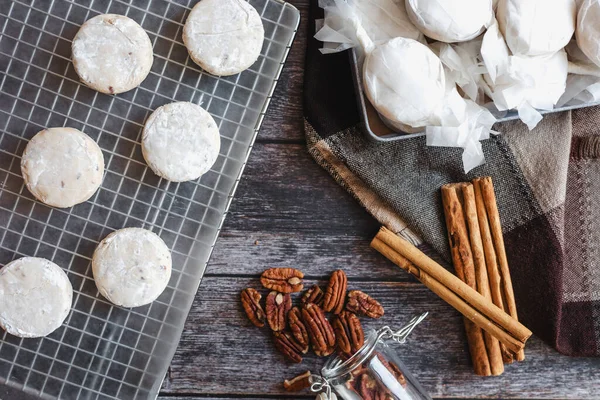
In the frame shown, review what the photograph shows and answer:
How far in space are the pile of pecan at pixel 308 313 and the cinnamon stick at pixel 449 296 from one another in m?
0.09

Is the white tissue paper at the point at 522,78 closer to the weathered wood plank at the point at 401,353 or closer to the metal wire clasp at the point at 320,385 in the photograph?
the weathered wood plank at the point at 401,353

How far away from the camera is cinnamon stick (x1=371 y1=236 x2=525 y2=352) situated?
1.17m

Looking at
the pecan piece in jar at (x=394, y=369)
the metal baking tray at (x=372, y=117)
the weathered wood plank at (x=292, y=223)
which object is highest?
the metal baking tray at (x=372, y=117)

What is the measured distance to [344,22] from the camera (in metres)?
1.07

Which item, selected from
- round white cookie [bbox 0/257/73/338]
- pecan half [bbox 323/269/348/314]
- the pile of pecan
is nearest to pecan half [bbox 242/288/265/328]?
the pile of pecan

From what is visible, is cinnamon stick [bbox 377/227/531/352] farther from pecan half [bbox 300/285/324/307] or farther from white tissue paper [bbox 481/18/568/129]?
white tissue paper [bbox 481/18/568/129]

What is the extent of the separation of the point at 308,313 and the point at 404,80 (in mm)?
461

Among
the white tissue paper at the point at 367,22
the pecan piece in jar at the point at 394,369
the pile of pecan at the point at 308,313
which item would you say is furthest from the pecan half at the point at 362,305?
the white tissue paper at the point at 367,22

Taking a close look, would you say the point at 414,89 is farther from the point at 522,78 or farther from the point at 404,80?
the point at 522,78

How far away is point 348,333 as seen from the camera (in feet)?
3.97

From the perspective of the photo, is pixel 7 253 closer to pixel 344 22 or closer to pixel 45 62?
pixel 45 62

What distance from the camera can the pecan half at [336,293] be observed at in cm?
121

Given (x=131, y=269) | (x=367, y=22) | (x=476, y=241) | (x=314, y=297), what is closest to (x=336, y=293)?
(x=314, y=297)

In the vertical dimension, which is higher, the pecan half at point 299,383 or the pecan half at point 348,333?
the pecan half at point 348,333
